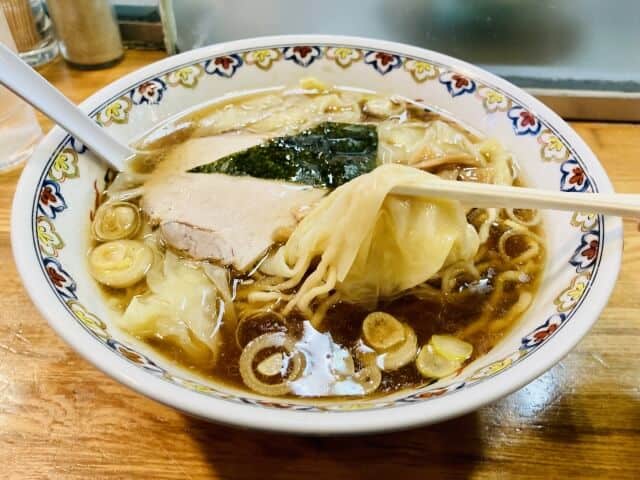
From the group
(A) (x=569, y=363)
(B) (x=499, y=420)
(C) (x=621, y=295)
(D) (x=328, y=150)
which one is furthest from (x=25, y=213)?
(C) (x=621, y=295)

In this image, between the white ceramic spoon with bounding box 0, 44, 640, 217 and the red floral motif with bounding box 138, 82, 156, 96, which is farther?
the red floral motif with bounding box 138, 82, 156, 96

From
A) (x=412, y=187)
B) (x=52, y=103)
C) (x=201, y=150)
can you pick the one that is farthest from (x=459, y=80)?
(x=52, y=103)

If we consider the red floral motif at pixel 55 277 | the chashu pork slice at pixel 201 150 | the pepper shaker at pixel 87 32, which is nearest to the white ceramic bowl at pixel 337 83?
the red floral motif at pixel 55 277

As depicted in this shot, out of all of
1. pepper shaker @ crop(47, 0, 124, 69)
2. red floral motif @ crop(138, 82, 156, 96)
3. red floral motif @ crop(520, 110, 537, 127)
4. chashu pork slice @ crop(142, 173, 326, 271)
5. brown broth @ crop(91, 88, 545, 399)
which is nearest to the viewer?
brown broth @ crop(91, 88, 545, 399)

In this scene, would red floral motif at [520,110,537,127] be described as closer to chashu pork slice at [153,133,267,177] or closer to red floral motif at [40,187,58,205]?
chashu pork slice at [153,133,267,177]

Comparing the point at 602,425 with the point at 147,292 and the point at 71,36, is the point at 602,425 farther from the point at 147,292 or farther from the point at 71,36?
the point at 71,36

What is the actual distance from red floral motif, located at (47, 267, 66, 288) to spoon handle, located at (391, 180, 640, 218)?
2.16ft

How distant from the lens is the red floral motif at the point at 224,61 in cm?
174

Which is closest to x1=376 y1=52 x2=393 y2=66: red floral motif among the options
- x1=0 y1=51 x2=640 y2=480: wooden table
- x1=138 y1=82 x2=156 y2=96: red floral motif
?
x1=138 y1=82 x2=156 y2=96: red floral motif

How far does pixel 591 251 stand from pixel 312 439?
649mm

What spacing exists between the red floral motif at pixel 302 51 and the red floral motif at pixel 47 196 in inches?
34.5

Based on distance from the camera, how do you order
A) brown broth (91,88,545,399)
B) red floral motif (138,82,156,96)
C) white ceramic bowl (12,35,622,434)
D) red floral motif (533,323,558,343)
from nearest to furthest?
white ceramic bowl (12,35,622,434), red floral motif (533,323,558,343), brown broth (91,88,545,399), red floral motif (138,82,156,96)

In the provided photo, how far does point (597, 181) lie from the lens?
1226 millimetres

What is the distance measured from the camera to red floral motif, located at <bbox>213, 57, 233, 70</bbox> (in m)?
1.74
